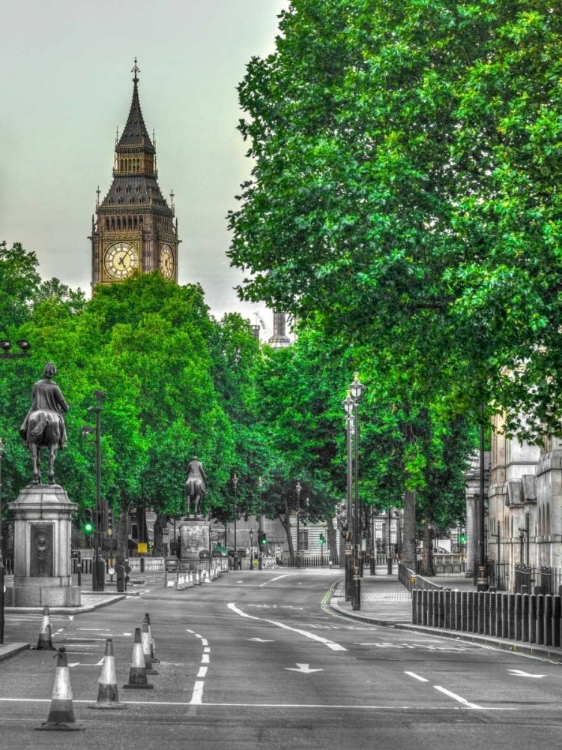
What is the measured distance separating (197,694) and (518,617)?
1438 cm

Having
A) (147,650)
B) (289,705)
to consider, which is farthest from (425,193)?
(289,705)

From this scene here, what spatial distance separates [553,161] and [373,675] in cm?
865

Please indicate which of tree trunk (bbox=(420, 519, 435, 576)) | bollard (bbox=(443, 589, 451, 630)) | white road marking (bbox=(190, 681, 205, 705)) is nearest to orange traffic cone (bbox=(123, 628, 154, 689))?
white road marking (bbox=(190, 681, 205, 705))

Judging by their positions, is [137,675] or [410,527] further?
[410,527]

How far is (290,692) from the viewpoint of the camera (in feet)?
62.7

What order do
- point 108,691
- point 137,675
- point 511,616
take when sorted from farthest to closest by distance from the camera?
point 511,616 < point 137,675 < point 108,691

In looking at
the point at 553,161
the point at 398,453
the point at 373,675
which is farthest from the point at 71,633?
the point at 398,453

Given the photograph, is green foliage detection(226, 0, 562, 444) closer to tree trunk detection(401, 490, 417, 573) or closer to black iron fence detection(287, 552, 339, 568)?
tree trunk detection(401, 490, 417, 573)

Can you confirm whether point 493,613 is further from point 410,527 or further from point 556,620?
point 410,527

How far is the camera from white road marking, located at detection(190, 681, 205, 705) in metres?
17.8

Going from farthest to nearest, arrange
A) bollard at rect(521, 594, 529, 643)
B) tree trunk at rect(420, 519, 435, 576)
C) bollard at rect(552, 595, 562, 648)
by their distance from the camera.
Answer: tree trunk at rect(420, 519, 435, 576)
bollard at rect(521, 594, 529, 643)
bollard at rect(552, 595, 562, 648)

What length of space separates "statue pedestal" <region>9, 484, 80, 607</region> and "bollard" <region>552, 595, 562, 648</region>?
1495 cm

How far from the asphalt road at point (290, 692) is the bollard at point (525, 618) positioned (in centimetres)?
115

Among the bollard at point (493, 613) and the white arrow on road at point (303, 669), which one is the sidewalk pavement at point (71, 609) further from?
the bollard at point (493, 613)
